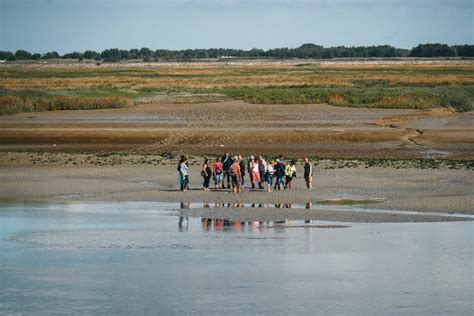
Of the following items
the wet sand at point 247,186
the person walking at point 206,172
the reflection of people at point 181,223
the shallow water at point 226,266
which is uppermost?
the person walking at point 206,172

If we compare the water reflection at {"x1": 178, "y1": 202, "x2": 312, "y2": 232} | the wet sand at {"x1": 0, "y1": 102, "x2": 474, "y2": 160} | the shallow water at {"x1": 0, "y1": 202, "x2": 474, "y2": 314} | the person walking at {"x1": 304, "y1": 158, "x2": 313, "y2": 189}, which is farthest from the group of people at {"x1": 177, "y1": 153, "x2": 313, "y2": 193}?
the wet sand at {"x1": 0, "y1": 102, "x2": 474, "y2": 160}

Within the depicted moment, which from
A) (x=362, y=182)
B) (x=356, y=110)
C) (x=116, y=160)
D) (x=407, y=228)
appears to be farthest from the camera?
(x=356, y=110)

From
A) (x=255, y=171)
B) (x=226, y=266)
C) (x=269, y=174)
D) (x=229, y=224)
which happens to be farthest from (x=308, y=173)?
(x=226, y=266)

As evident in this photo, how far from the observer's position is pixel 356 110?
239ft

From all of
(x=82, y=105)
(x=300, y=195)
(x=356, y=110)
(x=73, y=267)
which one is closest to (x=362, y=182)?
(x=300, y=195)

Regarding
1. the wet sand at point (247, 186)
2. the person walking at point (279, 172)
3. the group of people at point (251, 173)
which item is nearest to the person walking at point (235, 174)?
the group of people at point (251, 173)

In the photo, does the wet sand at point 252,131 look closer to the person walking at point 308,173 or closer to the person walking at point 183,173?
the person walking at point 308,173

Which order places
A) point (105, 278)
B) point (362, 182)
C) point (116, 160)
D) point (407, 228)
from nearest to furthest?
point (105, 278), point (407, 228), point (362, 182), point (116, 160)

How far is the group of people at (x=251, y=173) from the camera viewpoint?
1462 inches

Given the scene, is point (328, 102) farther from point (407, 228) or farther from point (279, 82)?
point (407, 228)

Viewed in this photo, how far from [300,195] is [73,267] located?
546 inches

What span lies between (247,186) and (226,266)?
1525 cm

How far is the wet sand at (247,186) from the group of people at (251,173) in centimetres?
Result: 48

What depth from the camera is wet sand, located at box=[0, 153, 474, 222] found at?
34.6 m
